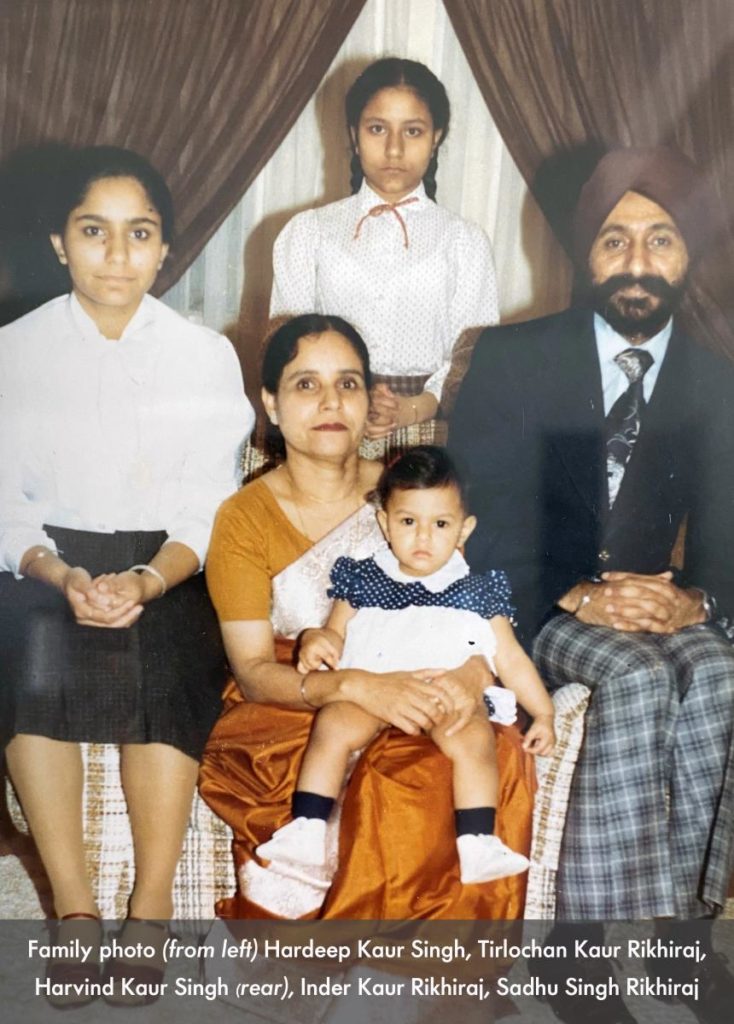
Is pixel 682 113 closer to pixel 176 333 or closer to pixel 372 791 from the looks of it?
pixel 176 333

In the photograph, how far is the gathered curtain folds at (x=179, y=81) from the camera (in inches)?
77.5

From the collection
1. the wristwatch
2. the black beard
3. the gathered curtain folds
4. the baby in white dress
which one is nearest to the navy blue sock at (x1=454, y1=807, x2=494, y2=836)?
the baby in white dress

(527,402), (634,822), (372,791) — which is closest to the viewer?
(372,791)

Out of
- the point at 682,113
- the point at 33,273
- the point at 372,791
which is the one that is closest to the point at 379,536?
the point at 372,791

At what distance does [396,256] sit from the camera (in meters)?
2.06

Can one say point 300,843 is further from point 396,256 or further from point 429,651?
point 396,256

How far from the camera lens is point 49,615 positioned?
1.96m

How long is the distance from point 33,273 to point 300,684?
2.66 feet

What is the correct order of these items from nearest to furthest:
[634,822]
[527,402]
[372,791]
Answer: [372,791], [634,822], [527,402]

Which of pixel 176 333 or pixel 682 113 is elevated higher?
pixel 682 113

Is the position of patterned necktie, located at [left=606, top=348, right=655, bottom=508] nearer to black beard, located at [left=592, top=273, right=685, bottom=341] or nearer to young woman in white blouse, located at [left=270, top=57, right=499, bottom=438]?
black beard, located at [left=592, top=273, right=685, bottom=341]

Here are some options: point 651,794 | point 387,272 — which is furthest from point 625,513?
point 387,272

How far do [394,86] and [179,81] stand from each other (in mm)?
374

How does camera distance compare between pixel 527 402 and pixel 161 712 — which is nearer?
pixel 161 712
